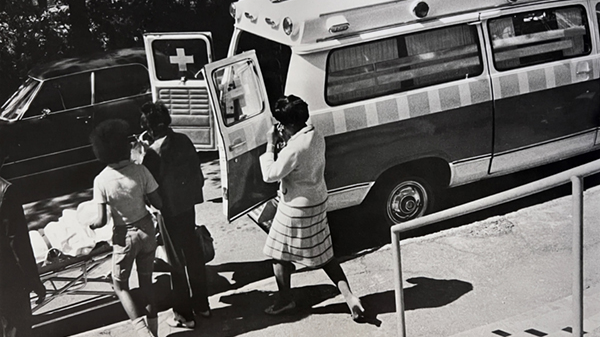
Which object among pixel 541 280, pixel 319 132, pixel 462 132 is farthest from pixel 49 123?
pixel 541 280

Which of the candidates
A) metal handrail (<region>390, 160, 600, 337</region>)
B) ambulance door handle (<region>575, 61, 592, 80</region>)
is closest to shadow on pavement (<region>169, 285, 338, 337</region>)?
metal handrail (<region>390, 160, 600, 337</region>)

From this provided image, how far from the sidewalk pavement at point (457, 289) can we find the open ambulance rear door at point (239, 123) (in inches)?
17.4

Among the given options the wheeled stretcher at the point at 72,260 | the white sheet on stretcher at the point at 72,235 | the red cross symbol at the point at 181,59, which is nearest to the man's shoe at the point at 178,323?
the wheeled stretcher at the point at 72,260

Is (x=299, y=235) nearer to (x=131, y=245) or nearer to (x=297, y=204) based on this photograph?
(x=297, y=204)

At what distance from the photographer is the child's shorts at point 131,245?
140 inches

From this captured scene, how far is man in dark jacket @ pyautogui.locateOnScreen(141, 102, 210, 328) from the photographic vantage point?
11.5ft

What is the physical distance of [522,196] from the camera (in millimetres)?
3861

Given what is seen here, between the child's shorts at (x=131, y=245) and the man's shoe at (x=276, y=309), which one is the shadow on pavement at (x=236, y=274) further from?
the child's shorts at (x=131, y=245)

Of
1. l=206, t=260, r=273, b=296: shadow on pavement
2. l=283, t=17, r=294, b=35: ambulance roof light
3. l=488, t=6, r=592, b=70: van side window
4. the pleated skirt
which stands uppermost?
l=283, t=17, r=294, b=35: ambulance roof light

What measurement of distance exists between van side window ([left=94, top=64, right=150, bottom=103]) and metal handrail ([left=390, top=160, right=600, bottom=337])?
146cm

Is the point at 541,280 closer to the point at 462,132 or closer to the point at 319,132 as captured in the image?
the point at 462,132

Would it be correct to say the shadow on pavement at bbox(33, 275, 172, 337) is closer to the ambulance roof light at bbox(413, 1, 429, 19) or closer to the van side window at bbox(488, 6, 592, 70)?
the ambulance roof light at bbox(413, 1, 429, 19)

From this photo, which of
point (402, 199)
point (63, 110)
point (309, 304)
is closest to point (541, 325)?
point (402, 199)

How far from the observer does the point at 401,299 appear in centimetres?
388
